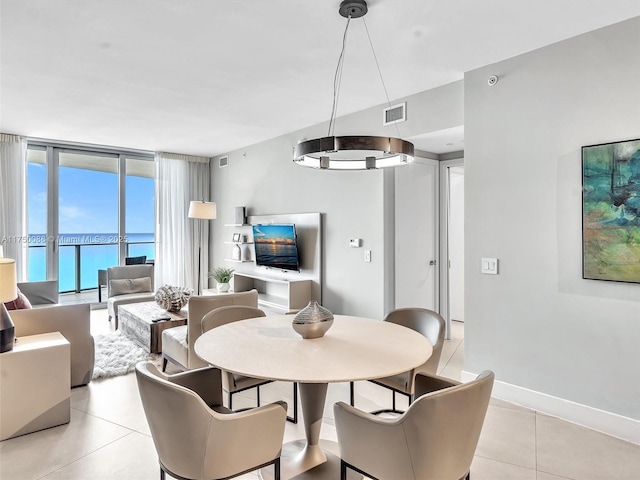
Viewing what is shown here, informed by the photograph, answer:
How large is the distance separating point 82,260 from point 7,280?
483 cm

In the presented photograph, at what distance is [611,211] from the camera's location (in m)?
2.59

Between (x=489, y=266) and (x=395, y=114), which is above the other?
(x=395, y=114)

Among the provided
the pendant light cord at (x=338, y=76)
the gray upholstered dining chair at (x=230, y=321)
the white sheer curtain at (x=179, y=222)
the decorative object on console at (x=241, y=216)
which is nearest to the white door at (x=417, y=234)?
the pendant light cord at (x=338, y=76)

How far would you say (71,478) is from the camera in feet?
6.91

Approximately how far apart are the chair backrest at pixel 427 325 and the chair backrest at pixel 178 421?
1351mm

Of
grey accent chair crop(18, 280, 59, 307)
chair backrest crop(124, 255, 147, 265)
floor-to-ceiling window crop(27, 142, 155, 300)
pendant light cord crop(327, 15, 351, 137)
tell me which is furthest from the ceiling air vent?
chair backrest crop(124, 255, 147, 265)

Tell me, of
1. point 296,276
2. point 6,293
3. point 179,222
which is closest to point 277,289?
point 296,276

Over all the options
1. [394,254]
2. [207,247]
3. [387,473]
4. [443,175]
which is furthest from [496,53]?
[207,247]

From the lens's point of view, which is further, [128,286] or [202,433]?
[128,286]

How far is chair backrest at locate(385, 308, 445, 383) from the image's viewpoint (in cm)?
244

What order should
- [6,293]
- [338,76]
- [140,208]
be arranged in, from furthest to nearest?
[140,208]
[338,76]
[6,293]

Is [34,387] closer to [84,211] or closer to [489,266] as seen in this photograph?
[489,266]

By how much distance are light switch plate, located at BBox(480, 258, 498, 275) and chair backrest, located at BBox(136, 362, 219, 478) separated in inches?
100

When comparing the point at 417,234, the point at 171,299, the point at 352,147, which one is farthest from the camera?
the point at 417,234
